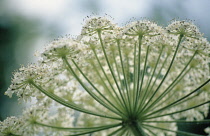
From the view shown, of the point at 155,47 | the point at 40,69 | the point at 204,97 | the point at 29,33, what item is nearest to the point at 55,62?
the point at 40,69

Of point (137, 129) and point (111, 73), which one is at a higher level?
point (111, 73)

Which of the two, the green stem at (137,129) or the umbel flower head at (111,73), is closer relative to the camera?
the green stem at (137,129)

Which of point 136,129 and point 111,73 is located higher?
point 111,73

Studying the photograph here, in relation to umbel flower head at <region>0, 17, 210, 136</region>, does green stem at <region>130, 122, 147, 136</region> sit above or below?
below

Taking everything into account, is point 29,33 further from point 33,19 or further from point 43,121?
point 43,121

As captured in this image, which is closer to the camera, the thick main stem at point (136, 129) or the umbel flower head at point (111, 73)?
the thick main stem at point (136, 129)

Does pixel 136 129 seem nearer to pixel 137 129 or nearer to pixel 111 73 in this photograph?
pixel 137 129

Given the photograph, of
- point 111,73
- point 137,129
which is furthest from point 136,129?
point 111,73

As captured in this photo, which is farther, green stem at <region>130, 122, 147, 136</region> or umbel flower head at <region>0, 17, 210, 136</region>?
umbel flower head at <region>0, 17, 210, 136</region>

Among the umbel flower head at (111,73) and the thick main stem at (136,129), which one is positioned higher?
the umbel flower head at (111,73)

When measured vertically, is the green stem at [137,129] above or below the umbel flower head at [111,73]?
below

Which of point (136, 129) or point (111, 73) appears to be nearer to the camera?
point (136, 129)
